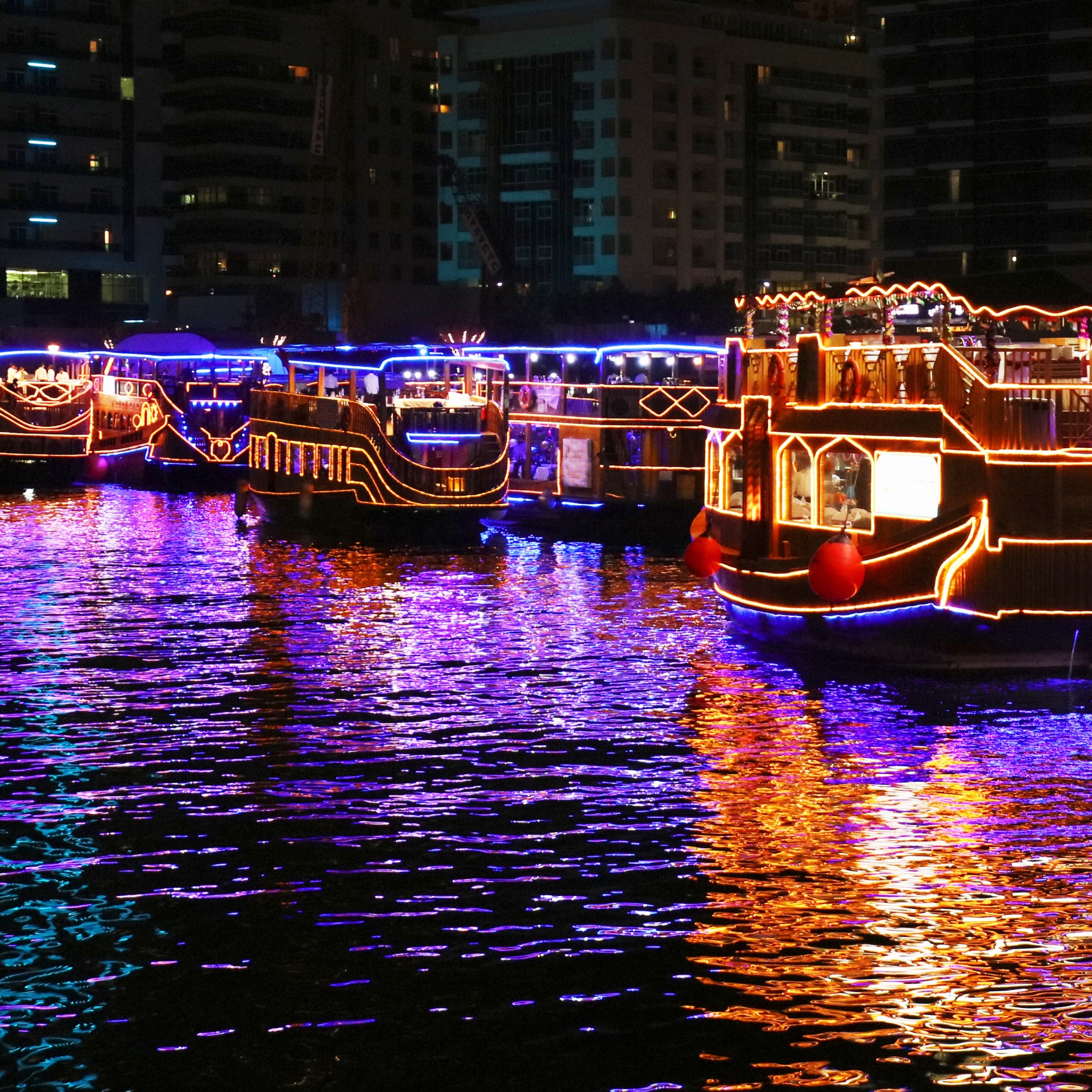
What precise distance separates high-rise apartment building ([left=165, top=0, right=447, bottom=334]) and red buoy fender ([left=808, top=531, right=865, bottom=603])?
99.1 m

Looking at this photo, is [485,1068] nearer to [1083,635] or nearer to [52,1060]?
[52,1060]

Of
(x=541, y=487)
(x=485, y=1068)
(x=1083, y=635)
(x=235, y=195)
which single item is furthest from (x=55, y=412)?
(x=485, y=1068)

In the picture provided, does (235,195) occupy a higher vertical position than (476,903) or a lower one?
higher

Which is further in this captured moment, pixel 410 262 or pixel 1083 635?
pixel 410 262

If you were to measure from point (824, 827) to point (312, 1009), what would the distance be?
24.2ft

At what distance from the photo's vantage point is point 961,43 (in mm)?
115188

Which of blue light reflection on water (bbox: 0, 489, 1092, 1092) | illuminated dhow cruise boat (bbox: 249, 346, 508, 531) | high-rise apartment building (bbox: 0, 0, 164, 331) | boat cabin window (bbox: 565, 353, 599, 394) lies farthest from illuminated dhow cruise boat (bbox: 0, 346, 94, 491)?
blue light reflection on water (bbox: 0, 489, 1092, 1092)

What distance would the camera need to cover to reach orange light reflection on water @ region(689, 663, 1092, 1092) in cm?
1440

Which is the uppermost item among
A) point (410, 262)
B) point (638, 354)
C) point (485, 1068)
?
point (410, 262)

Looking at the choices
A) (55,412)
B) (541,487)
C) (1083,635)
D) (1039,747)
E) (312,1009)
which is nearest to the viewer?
(312,1009)

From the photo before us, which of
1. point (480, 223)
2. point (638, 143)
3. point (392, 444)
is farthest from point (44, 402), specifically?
point (638, 143)

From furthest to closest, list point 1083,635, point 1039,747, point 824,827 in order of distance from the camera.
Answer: point 1083,635 → point 1039,747 → point 824,827

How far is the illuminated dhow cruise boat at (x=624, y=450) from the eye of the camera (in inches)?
2199

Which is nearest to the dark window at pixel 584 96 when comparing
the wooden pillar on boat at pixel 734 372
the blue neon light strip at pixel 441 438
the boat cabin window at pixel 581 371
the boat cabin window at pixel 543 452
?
the boat cabin window at pixel 581 371
